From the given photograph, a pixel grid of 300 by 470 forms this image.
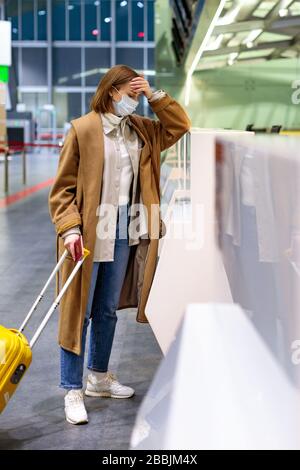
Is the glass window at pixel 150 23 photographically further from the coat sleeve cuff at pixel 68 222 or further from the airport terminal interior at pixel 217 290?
the coat sleeve cuff at pixel 68 222

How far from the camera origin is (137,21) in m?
48.0

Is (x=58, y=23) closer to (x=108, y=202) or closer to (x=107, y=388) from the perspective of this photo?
(x=107, y=388)

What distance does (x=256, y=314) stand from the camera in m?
2.37

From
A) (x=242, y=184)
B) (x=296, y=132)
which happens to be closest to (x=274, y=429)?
(x=242, y=184)

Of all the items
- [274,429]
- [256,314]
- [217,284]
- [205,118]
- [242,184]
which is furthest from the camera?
[205,118]

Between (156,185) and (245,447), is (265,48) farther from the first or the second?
(245,447)

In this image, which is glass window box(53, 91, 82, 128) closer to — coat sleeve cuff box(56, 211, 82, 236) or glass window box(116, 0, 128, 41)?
glass window box(116, 0, 128, 41)

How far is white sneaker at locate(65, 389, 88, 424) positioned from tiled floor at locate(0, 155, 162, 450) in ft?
0.12

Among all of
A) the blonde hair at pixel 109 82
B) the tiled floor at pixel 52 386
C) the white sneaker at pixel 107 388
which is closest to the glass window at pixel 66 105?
the tiled floor at pixel 52 386

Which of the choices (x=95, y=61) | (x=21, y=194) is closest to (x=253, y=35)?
(x=21, y=194)

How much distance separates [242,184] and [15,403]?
2.15 metres

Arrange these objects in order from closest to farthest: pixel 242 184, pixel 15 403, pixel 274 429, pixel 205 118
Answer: pixel 274 429 → pixel 242 184 → pixel 15 403 → pixel 205 118

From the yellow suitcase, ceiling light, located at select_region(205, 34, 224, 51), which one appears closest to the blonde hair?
the yellow suitcase

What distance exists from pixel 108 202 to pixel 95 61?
4451 centimetres
